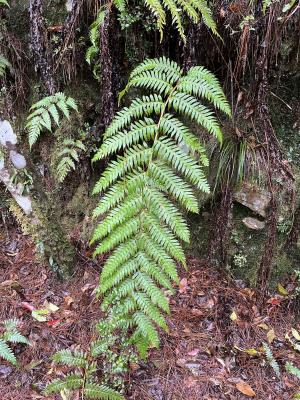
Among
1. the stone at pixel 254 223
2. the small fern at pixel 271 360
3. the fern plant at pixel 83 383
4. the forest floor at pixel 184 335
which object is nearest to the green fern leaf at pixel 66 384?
the fern plant at pixel 83 383

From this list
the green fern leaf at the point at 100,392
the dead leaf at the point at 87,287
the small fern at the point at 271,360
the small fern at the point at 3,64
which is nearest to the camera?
the green fern leaf at the point at 100,392

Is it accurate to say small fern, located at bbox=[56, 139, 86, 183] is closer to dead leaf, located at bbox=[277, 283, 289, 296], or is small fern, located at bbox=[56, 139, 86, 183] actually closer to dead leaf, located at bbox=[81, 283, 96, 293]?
dead leaf, located at bbox=[81, 283, 96, 293]

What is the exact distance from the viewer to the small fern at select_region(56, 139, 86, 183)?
3.36 meters

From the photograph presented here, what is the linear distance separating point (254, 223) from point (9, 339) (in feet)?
7.50

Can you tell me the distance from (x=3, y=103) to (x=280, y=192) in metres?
2.54

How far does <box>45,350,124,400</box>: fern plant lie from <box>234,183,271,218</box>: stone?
184cm

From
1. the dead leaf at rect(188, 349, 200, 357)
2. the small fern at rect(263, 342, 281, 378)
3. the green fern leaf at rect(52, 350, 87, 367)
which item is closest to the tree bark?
the green fern leaf at rect(52, 350, 87, 367)

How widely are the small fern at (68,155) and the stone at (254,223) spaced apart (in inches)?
63.5

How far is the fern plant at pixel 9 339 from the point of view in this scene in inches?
114

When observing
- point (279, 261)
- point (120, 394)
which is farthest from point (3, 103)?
point (279, 261)

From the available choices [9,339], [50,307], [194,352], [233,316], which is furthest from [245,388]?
[9,339]

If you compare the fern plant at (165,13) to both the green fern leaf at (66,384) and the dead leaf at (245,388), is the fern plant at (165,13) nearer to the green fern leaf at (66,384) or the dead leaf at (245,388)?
the green fern leaf at (66,384)

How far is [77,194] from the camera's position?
3.72 meters

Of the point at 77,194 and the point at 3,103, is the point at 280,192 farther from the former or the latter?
the point at 3,103
